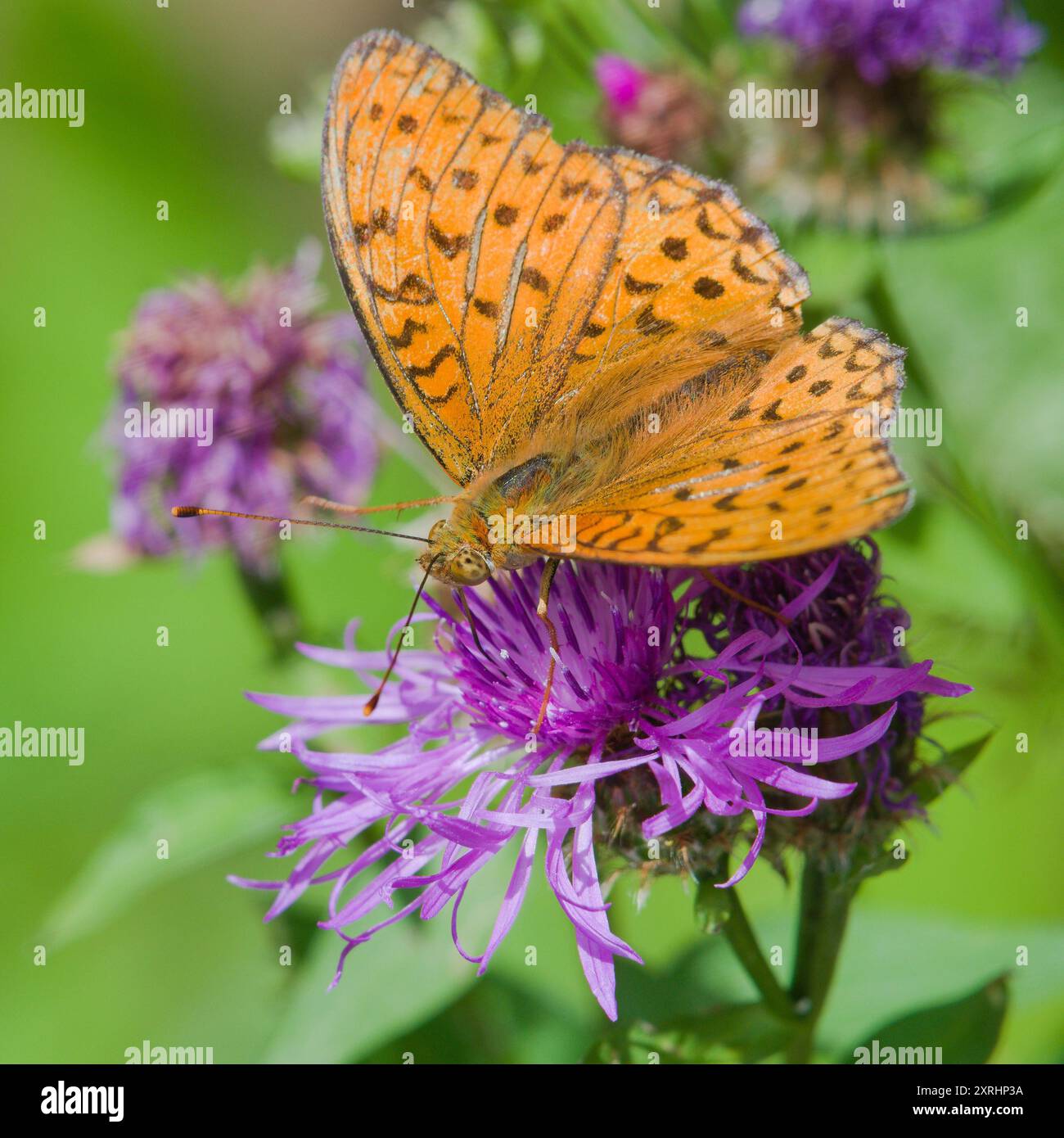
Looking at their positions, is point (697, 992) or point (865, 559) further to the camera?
point (697, 992)

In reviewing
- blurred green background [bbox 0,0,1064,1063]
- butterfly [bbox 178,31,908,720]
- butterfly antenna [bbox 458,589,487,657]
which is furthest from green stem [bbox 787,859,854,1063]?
butterfly [bbox 178,31,908,720]

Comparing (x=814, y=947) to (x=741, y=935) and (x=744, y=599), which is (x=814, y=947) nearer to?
(x=741, y=935)

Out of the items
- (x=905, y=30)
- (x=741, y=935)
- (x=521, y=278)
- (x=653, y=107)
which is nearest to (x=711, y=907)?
(x=741, y=935)

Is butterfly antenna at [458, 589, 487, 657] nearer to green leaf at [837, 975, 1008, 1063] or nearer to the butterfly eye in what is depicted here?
the butterfly eye

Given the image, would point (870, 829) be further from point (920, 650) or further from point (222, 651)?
point (222, 651)

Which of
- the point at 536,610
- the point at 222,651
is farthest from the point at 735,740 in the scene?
the point at 222,651

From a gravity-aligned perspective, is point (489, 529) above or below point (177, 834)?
above
